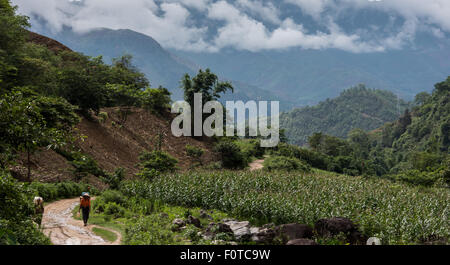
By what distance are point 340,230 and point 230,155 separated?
2174cm

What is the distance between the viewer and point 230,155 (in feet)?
105

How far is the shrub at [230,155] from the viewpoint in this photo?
31.3 metres

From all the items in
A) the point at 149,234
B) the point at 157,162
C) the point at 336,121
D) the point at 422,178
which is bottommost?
the point at 422,178

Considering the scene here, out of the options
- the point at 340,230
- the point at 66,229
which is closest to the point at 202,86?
the point at 340,230

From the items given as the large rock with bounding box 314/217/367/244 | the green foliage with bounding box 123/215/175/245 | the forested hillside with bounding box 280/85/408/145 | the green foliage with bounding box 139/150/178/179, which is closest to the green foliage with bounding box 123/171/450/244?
the large rock with bounding box 314/217/367/244

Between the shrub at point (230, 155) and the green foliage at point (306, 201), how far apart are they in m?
10.2

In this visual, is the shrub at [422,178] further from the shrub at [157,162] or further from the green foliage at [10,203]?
the green foliage at [10,203]

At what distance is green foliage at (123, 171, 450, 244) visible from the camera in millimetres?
11250

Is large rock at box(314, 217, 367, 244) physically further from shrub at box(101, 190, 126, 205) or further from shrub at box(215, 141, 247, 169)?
shrub at box(215, 141, 247, 169)

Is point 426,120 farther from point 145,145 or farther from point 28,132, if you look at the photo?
point 28,132

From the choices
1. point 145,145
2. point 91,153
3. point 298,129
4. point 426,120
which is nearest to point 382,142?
point 426,120

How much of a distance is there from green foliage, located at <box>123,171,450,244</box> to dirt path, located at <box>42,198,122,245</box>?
212 inches

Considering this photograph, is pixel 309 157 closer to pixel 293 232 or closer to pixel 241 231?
pixel 293 232
